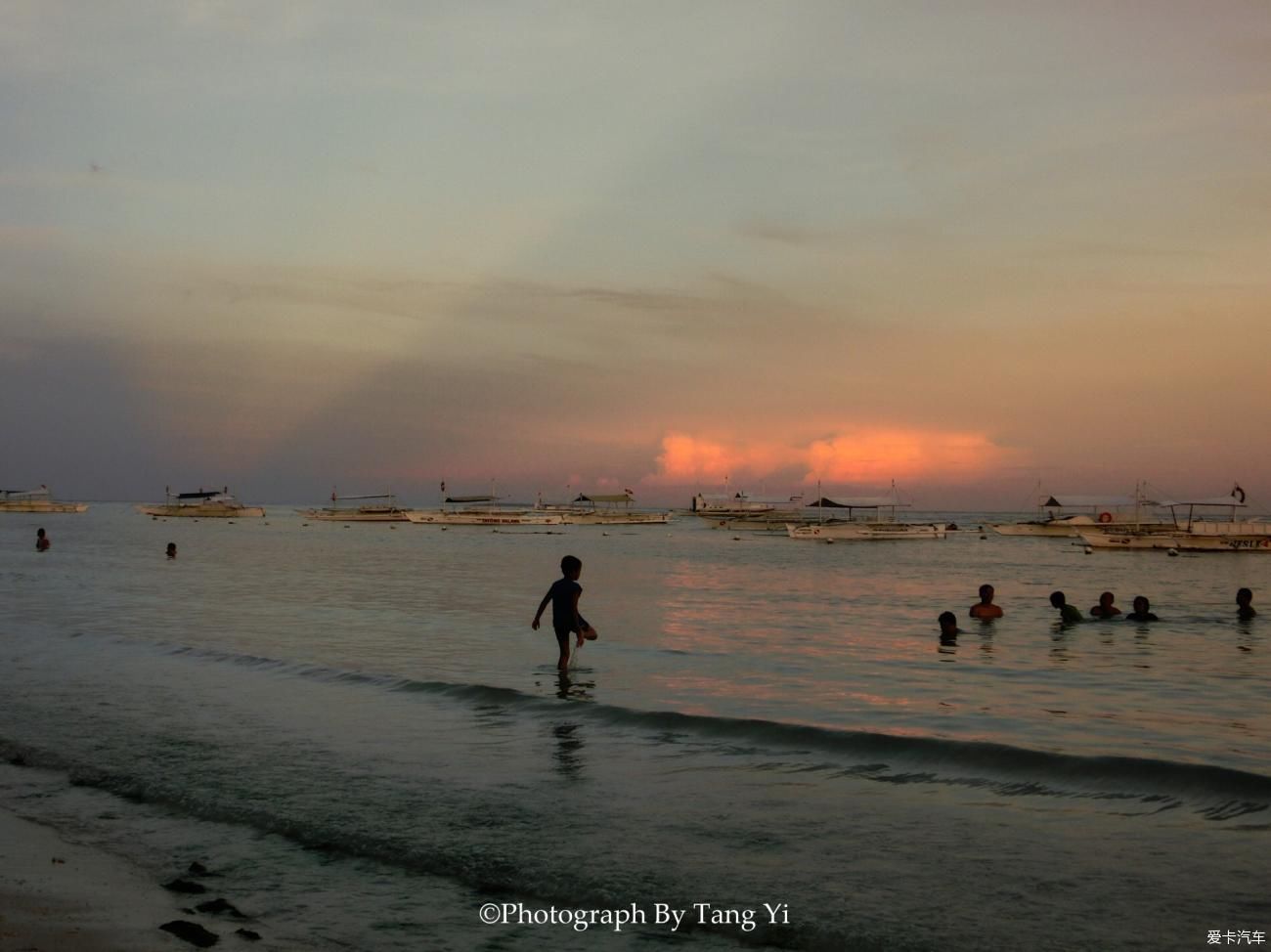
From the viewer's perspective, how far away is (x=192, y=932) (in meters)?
6.74

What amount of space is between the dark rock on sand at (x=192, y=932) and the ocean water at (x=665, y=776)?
20cm

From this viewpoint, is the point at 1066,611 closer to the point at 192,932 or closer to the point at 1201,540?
the point at 192,932

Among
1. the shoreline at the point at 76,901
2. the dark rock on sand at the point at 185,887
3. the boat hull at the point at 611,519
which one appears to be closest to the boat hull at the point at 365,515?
the boat hull at the point at 611,519

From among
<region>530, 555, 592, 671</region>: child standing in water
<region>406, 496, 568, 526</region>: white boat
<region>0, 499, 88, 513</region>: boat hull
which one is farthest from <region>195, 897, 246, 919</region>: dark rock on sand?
<region>0, 499, 88, 513</region>: boat hull

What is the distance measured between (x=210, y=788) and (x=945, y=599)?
3552 cm

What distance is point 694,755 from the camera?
1297cm

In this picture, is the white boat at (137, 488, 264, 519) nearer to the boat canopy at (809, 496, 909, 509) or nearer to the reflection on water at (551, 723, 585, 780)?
the boat canopy at (809, 496, 909, 509)

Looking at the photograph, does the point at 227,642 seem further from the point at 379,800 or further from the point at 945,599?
the point at 945,599

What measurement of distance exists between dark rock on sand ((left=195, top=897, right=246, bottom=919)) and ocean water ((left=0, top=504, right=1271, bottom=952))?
244mm

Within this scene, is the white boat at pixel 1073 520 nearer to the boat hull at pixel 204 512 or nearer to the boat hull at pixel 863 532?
the boat hull at pixel 863 532

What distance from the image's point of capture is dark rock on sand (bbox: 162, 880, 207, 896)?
25.4 feet

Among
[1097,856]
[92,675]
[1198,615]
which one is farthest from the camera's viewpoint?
[1198,615]

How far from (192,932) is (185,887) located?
3.87ft

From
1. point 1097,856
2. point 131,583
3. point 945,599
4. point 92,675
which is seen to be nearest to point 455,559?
point 131,583
